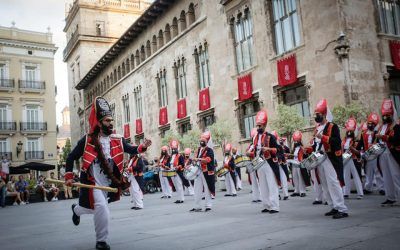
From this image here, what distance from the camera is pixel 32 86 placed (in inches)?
1690

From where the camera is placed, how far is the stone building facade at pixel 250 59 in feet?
56.9

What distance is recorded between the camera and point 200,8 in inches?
1061

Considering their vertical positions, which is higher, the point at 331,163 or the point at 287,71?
the point at 287,71

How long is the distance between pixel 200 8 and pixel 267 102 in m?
9.81

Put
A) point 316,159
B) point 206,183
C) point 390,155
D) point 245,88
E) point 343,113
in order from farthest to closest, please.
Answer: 1. point 245,88
2. point 343,113
3. point 206,183
4. point 390,155
5. point 316,159

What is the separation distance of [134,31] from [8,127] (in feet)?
57.1

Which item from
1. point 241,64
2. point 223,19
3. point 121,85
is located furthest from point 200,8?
point 121,85

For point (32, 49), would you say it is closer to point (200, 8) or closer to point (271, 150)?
point (200, 8)

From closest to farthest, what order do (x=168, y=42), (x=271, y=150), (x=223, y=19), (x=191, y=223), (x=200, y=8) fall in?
(x=191, y=223) < (x=271, y=150) < (x=223, y=19) < (x=200, y=8) < (x=168, y=42)

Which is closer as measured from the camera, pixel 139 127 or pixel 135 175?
pixel 135 175

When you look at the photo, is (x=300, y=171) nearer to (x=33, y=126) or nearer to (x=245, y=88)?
(x=245, y=88)

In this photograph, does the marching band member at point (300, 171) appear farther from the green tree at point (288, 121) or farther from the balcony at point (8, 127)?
the balcony at point (8, 127)

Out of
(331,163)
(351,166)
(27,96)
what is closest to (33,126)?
(27,96)

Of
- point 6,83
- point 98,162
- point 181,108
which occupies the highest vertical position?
point 6,83
